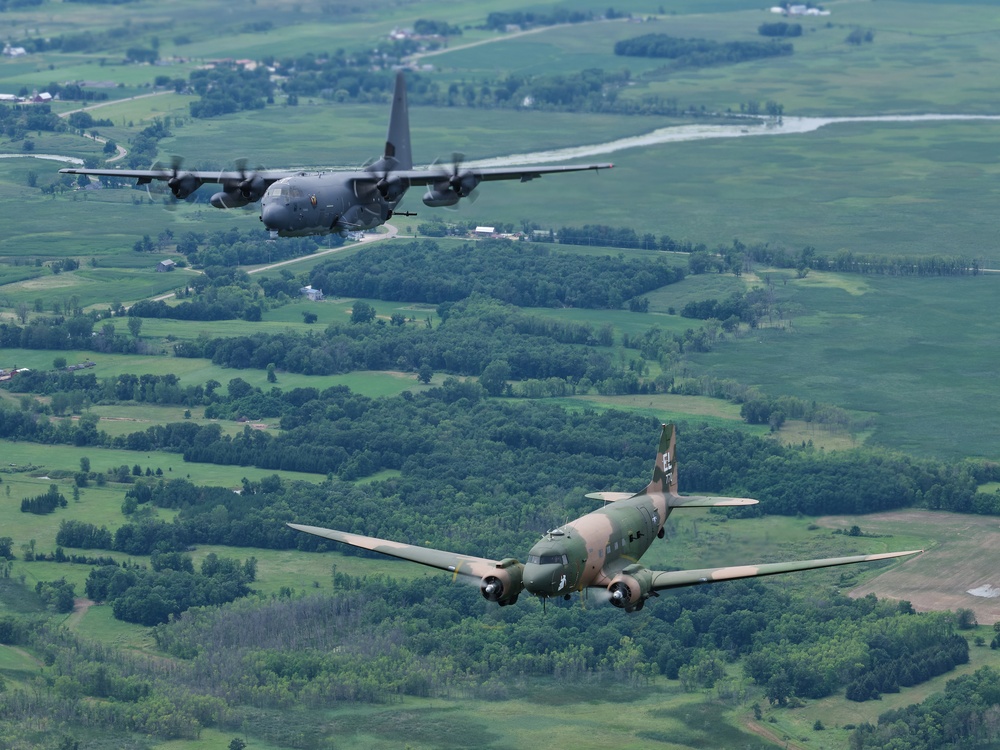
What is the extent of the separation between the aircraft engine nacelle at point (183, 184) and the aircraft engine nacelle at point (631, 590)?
39920 millimetres

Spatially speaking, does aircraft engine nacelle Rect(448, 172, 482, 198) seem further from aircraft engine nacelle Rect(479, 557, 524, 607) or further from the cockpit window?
aircraft engine nacelle Rect(479, 557, 524, 607)

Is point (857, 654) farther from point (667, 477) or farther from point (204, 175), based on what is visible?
point (204, 175)

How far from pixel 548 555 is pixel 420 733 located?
73.1m

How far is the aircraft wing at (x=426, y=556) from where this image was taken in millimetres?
109625

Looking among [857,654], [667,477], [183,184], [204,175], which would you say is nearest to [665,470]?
[667,477]

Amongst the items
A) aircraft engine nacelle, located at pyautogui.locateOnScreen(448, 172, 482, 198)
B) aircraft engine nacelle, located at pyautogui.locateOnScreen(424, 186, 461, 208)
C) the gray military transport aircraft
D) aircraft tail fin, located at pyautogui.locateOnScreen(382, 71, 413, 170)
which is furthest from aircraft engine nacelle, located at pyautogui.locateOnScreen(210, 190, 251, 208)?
aircraft engine nacelle, located at pyautogui.locateOnScreen(448, 172, 482, 198)

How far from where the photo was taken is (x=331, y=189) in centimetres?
12644

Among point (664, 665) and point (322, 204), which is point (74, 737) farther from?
point (322, 204)

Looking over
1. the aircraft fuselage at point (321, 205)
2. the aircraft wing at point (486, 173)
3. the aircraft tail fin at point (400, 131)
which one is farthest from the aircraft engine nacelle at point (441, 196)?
the aircraft tail fin at point (400, 131)

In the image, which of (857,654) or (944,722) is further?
(857,654)

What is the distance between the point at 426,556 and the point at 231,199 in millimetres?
30050

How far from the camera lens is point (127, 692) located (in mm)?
184875

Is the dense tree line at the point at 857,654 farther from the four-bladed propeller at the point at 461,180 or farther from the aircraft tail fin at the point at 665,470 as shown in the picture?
the four-bladed propeller at the point at 461,180

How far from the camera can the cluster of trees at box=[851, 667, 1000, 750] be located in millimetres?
174250
